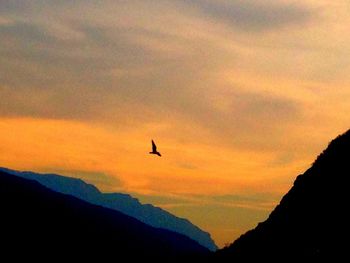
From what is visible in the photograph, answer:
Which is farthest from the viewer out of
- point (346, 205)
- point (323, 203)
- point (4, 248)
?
point (4, 248)

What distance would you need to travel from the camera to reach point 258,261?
49.4 metres

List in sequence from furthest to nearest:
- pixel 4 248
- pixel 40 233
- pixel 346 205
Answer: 1. pixel 40 233
2. pixel 4 248
3. pixel 346 205

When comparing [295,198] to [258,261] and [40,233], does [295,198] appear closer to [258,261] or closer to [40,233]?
[258,261]

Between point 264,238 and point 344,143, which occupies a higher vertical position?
point 344,143

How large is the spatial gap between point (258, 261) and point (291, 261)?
7759 mm

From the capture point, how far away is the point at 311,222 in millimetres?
47500

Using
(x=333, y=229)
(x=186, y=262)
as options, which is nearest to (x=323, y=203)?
(x=333, y=229)

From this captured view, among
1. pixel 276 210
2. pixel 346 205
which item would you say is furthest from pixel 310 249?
pixel 276 210

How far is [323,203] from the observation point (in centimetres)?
4816

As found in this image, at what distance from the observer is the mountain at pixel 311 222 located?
4099cm

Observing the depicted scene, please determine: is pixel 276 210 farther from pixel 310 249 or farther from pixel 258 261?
pixel 310 249

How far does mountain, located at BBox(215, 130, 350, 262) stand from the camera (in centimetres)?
4099

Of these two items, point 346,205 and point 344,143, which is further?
point 344,143

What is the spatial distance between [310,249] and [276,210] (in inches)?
723
